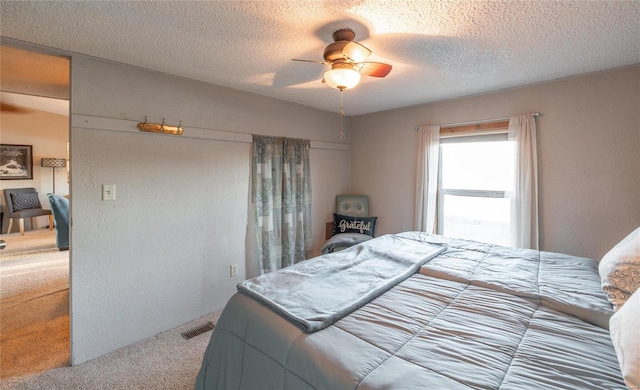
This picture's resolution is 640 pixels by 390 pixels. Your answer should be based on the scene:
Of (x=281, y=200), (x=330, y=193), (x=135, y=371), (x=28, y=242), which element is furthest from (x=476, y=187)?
(x=28, y=242)

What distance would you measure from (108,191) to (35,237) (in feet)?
16.8

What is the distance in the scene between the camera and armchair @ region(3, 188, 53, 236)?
5.40 meters

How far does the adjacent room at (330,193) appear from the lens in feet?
3.95

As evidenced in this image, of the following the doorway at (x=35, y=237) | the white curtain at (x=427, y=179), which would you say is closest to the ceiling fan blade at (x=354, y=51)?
the white curtain at (x=427, y=179)

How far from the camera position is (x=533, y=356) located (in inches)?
40.8

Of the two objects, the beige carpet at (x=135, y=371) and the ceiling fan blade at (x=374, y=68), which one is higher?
the ceiling fan blade at (x=374, y=68)

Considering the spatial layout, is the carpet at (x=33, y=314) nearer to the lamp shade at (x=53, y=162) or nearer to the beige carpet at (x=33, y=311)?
the beige carpet at (x=33, y=311)

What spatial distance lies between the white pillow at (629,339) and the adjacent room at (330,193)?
10 mm

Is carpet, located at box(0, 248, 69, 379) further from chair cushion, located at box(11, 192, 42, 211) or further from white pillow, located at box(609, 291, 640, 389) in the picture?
white pillow, located at box(609, 291, 640, 389)

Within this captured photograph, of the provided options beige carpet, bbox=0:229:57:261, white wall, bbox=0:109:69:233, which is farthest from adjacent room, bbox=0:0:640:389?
white wall, bbox=0:109:69:233

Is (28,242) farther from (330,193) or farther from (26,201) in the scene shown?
(330,193)

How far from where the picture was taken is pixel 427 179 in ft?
10.9

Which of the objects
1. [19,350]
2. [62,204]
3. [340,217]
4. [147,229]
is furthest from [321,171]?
[62,204]

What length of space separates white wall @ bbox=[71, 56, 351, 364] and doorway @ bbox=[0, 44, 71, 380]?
1.26ft
